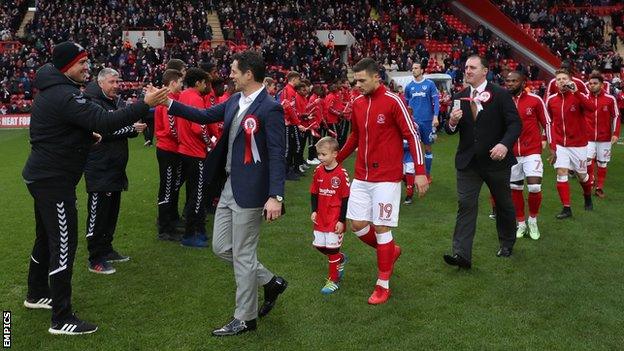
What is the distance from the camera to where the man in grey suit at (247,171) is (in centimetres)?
447

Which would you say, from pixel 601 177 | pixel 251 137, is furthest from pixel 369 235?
pixel 601 177

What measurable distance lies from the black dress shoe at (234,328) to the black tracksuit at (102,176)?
2.23m

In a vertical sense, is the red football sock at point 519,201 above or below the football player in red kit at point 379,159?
below

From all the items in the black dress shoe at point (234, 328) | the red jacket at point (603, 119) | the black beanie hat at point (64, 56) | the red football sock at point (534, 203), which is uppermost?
the black beanie hat at point (64, 56)

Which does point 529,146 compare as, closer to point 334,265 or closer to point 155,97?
point 334,265

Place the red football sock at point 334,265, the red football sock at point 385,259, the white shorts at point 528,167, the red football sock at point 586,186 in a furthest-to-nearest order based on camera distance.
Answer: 1. the red football sock at point 586,186
2. the white shorts at point 528,167
3. the red football sock at point 334,265
4. the red football sock at point 385,259

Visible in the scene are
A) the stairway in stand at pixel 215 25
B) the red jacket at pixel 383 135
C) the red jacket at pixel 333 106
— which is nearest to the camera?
the red jacket at pixel 383 135

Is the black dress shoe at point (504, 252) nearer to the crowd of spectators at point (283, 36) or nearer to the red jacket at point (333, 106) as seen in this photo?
the red jacket at point (333, 106)

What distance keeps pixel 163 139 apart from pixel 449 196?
4.89 metres

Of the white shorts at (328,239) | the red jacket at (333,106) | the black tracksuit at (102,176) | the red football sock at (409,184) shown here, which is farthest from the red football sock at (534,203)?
the red jacket at (333,106)

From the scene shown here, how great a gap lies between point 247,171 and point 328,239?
4.36 feet

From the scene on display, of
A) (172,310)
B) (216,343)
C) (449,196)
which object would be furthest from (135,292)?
(449,196)

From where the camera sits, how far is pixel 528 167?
734 cm

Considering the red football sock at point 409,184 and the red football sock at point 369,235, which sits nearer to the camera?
the red football sock at point 369,235
